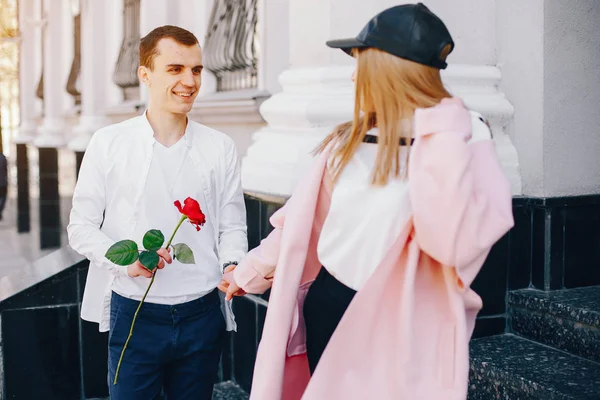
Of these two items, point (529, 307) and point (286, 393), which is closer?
point (286, 393)

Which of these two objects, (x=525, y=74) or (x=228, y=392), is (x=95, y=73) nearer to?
(x=228, y=392)

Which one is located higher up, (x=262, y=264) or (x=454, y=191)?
(x=454, y=191)

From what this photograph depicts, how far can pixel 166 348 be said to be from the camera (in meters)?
2.57

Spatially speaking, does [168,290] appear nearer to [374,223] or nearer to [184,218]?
[184,218]

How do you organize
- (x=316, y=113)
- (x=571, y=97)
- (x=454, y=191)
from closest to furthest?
1. (x=454, y=191)
2. (x=316, y=113)
3. (x=571, y=97)

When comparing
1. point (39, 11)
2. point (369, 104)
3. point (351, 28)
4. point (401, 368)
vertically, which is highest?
point (39, 11)

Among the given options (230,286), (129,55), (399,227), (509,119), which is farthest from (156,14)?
(399,227)

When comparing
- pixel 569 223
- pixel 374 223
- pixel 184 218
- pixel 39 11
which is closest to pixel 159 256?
pixel 184 218

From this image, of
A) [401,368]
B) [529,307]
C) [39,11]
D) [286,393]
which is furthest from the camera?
[39,11]

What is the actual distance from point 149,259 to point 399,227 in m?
0.79

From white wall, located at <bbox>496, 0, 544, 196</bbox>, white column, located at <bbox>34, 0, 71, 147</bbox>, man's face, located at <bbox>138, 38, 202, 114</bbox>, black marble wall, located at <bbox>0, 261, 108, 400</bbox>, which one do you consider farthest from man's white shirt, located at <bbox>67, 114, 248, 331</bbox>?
white column, located at <bbox>34, 0, 71, 147</bbox>

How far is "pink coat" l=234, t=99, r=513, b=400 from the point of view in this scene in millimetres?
1896

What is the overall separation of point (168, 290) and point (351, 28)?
178cm

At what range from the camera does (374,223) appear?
2.06 meters
